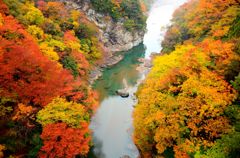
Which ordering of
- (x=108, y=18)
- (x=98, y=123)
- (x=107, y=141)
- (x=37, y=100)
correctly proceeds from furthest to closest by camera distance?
(x=108, y=18) < (x=98, y=123) < (x=107, y=141) < (x=37, y=100)

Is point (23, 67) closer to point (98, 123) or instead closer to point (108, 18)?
point (98, 123)

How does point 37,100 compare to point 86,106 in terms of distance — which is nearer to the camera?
point 37,100

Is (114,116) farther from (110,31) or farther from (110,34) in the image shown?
(110,31)

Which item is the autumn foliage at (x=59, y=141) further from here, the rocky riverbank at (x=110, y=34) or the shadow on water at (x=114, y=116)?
the rocky riverbank at (x=110, y=34)

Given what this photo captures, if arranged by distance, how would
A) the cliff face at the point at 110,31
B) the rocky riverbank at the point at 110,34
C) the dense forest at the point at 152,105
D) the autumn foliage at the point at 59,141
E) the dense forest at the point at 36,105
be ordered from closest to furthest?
the dense forest at the point at 152,105 → the autumn foliage at the point at 59,141 → the dense forest at the point at 36,105 → the rocky riverbank at the point at 110,34 → the cliff face at the point at 110,31

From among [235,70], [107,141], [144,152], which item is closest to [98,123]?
[107,141]

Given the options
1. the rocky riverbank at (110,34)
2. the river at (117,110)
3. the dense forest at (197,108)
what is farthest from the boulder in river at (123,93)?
the dense forest at (197,108)

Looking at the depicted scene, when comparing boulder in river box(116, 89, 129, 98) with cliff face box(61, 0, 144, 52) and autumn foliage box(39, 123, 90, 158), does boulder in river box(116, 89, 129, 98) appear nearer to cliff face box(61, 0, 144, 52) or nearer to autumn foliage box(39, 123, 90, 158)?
autumn foliage box(39, 123, 90, 158)
